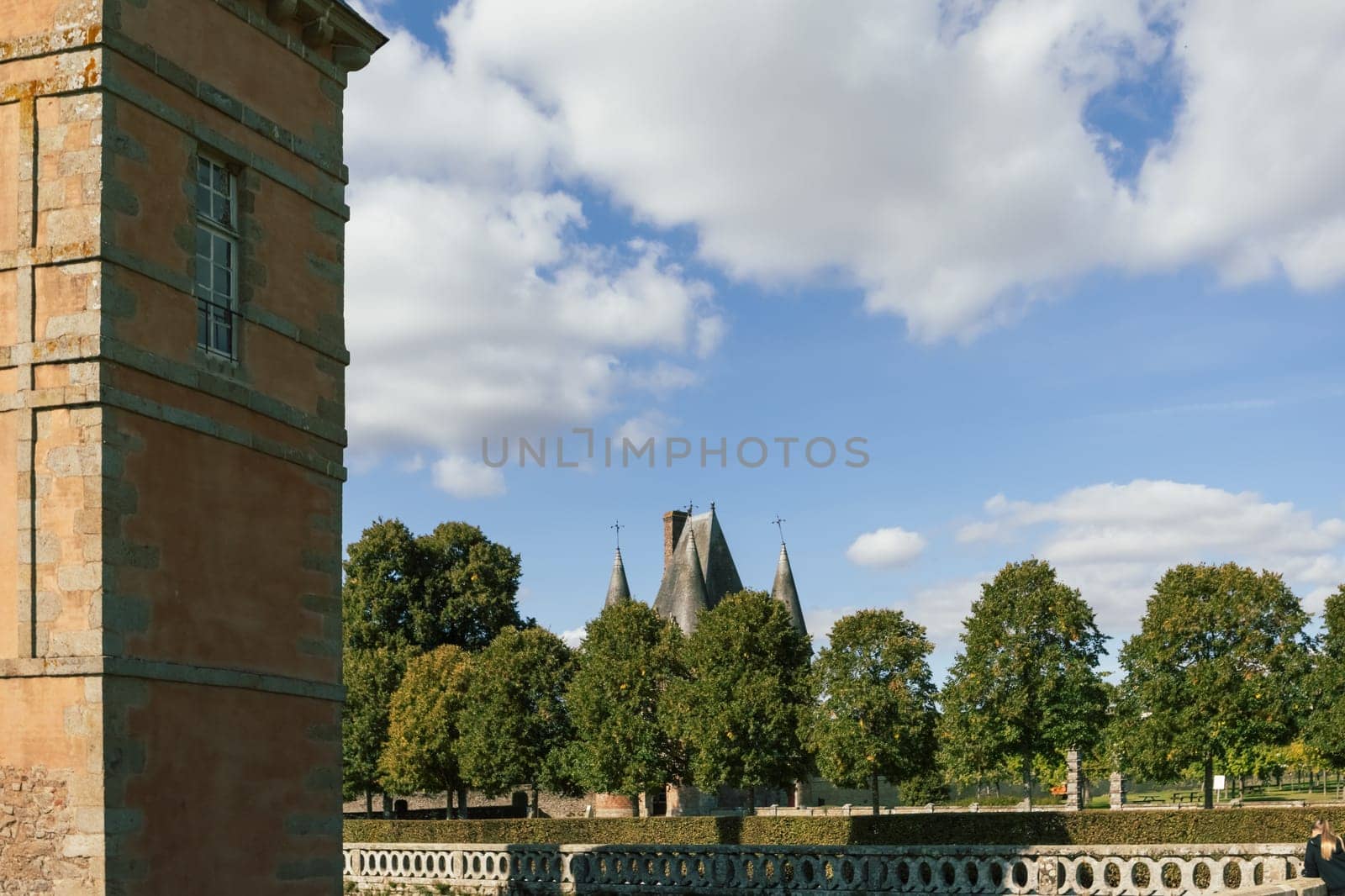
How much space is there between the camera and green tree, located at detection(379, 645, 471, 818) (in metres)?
43.2

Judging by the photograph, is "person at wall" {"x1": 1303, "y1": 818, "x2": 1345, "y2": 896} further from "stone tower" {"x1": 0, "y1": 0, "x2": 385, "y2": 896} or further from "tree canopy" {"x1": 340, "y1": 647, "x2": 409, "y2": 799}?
"tree canopy" {"x1": 340, "y1": 647, "x2": 409, "y2": 799}

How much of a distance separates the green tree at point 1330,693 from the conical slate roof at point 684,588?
999 inches

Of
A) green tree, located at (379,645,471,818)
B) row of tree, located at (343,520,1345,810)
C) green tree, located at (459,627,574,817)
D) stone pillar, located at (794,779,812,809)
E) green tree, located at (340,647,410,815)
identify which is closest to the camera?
row of tree, located at (343,520,1345,810)

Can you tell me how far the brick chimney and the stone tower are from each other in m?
46.1

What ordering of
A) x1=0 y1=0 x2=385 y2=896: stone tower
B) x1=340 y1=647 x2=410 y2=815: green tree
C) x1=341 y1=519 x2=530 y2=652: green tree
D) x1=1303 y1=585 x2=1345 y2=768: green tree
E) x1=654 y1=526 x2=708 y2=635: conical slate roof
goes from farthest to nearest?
x1=654 y1=526 x2=708 y2=635: conical slate roof → x1=341 y1=519 x2=530 y2=652: green tree → x1=340 y1=647 x2=410 y2=815: green tree → x1=1303 y1=585 x2=1345 y2=768: green tree → x1=0 y1=0 x2=385 y2=896: stone tower

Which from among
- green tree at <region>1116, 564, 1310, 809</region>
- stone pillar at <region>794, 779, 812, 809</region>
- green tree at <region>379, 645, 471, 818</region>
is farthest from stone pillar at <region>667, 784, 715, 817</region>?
green tree at <region>1116, 564, 1310, 809</region>

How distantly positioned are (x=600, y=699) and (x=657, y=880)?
13766mm

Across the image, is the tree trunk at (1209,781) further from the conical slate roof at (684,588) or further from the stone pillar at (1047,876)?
the conical slate roof at (684,588)

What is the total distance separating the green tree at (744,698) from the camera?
38438 mm

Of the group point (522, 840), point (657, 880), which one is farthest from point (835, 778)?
point (657, 880)

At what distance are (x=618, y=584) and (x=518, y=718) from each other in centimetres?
1927

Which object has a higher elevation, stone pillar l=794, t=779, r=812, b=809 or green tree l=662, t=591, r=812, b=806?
green tree l=662, t=591, r=812, b=806

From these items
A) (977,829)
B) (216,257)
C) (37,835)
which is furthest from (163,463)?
(977,829)

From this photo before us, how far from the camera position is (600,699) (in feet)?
133
